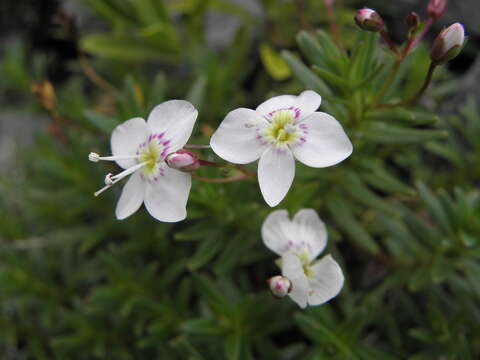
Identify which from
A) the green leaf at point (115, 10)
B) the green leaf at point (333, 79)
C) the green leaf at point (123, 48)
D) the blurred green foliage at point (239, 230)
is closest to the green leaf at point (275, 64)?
the blurred green foliage at point (239, 230)

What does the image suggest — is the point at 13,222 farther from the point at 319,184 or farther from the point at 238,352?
the point at 319,184

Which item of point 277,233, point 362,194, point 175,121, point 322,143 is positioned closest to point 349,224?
point 362,194

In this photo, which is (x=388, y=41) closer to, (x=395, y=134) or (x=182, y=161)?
(x=395, y=134)

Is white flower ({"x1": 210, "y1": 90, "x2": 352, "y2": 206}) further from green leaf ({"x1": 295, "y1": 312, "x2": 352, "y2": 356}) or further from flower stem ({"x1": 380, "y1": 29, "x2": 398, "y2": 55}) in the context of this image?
green leaf ({"x1": 295, "y1": 312, "x2": 352, "y2": 356})

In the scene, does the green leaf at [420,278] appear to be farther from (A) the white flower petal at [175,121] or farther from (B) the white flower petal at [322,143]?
(A) the white flower petal at [175,121]

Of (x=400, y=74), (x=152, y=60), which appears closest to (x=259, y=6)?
(x=152, y=60)

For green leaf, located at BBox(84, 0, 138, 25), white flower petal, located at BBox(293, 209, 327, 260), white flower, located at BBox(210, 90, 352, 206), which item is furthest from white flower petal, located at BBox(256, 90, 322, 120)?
green leaf, located at BBox(84, 0, 138, 25)
